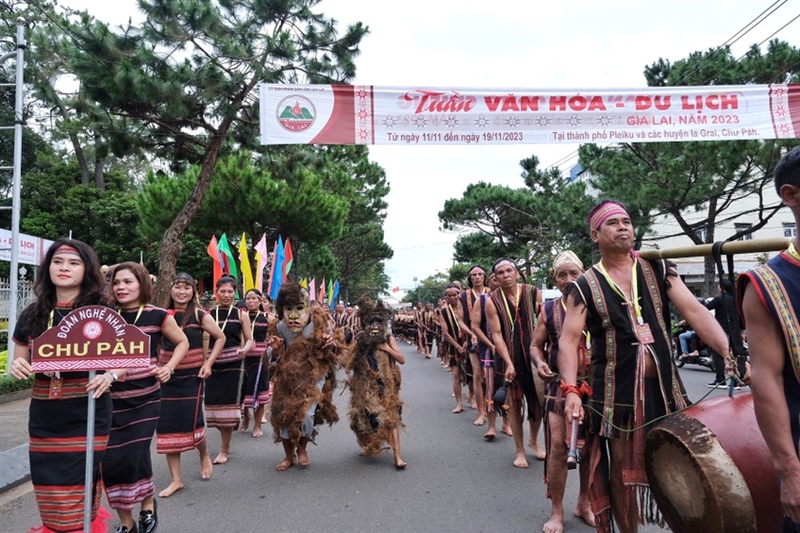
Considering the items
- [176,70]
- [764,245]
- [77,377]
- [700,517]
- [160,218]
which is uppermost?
[176,70]

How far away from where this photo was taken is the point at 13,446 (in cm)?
618

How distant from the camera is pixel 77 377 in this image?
3090 millimetres

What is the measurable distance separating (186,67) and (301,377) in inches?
349

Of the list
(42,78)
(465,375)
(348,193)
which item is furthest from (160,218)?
(465,375)

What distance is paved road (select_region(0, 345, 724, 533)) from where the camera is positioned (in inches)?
160

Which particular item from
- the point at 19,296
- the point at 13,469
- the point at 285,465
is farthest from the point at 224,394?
the point at 19,296

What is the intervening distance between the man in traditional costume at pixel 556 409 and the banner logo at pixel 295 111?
14.3 ft

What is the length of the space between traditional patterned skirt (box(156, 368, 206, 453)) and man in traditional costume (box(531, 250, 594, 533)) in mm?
2845

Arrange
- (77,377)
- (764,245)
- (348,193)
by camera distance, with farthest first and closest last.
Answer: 1. (348,193)
2. (77,377)
3. (764,245)

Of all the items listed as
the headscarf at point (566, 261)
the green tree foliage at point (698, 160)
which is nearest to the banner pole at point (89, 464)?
the headscarf at point (566, 261)

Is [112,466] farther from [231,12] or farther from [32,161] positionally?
[32,161]

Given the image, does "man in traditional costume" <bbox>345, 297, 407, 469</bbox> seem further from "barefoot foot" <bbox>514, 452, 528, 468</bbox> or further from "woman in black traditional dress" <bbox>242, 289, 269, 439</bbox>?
"woman in black traditional dress" <bbox>242, 289, 269, 439</bbox>

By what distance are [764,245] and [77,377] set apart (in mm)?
3250

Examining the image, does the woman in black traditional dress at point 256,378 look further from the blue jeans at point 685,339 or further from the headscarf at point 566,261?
the blue jeans at point 685,339
